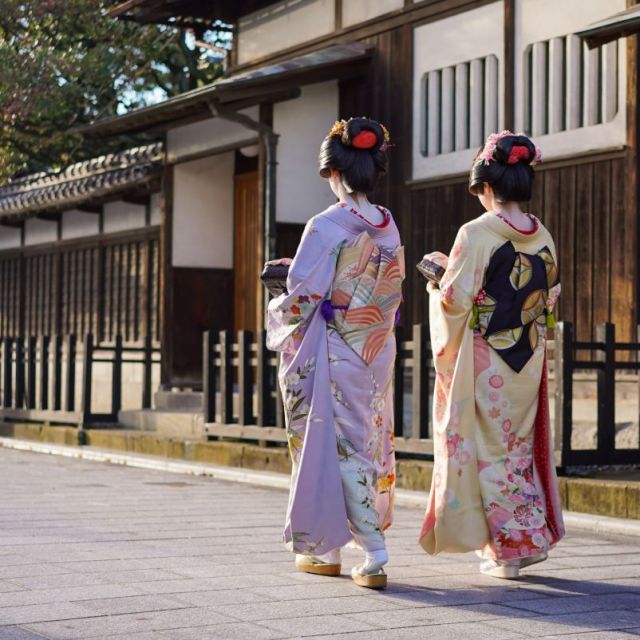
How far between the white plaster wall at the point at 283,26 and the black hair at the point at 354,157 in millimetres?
9624

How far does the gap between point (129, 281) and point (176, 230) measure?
2.74 m

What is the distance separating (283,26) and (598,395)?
27.4 ft

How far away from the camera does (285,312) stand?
6.63m

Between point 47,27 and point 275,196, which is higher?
point 47,27

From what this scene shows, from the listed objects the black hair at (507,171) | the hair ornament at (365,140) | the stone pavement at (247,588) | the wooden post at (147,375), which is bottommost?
the stone pavement at (247,588)

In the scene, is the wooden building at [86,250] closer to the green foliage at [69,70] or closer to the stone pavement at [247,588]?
the green foliage at [69,70]

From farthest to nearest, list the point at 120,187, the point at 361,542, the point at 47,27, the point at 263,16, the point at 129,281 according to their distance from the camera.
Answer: the point at 47,27 < the point at 129,281 < the point at 120,187 < the point at 263,16 < the point at 361,542

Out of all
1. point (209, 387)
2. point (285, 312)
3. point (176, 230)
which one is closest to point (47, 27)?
point (176, 230)

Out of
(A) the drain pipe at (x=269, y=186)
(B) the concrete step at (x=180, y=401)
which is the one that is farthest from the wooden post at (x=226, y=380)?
(B) the concrete step at (x=180, y=401)

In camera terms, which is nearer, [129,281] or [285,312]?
[285,312]

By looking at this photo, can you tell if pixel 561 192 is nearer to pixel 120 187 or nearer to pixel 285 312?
pixel 285 312

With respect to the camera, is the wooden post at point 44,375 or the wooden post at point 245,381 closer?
the wooden post at point 245,381

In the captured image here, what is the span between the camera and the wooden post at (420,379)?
447 inches

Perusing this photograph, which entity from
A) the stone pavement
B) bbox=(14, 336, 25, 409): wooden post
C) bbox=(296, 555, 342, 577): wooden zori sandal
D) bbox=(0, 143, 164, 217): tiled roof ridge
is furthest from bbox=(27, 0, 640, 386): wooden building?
bbox=(296, 555, 342, 577): wooden zori sandal
